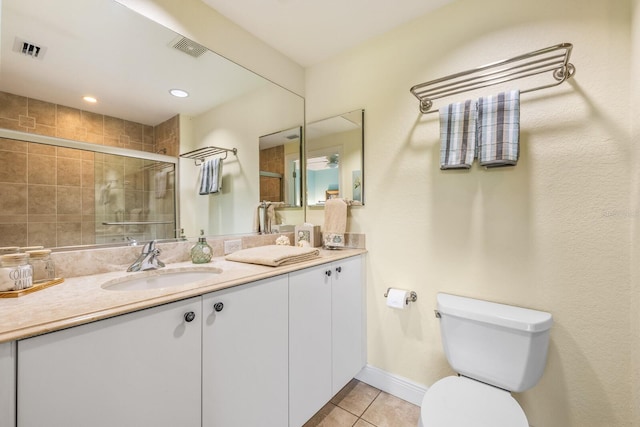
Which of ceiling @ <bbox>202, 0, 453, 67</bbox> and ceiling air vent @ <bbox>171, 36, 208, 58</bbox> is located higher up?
ceiling @ <bbox>202, 0, 453, 67</bbox>

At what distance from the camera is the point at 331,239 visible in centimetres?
183

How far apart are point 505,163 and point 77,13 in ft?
6.48

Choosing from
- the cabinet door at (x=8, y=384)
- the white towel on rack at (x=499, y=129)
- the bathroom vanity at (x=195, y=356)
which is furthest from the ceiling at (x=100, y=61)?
the white towel on rack at (x=499, y=129)

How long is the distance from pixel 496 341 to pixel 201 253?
4.75ft

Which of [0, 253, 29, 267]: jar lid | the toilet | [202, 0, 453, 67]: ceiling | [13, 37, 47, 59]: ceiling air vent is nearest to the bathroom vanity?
[0, 253, 29, 267]: jar lid

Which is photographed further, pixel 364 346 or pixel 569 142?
pixel 364 346

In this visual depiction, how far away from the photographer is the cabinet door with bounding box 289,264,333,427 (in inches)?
49.3

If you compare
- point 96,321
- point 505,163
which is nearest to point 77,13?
point 96,321

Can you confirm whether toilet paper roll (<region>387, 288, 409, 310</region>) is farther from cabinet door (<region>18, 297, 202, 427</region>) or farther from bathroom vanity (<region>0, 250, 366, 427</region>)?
cabinet door (<region>18, 297, 202, 427</region>)

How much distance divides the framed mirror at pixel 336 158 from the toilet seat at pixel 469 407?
1.11 meters

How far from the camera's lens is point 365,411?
154 centimetres

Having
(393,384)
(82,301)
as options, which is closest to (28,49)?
(82,301)

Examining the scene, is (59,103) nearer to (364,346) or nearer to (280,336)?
(280,336)

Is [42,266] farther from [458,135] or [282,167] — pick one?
[458,135]
